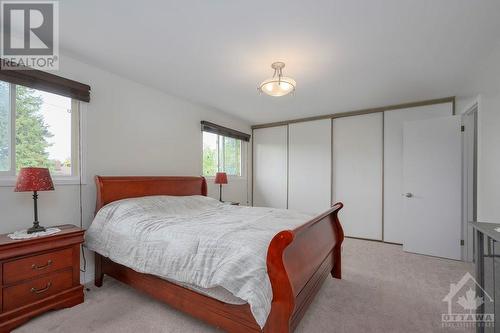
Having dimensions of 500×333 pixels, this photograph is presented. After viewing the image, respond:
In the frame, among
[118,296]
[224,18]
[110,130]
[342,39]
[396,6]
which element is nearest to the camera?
[396,6]

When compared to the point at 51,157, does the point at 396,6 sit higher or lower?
higher

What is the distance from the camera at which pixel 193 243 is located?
5.79 feet

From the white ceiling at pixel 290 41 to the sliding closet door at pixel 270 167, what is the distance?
209 cm

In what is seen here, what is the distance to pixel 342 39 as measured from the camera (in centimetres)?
212

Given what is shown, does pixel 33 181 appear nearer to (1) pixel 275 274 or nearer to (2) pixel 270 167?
(1) pixel 275 274

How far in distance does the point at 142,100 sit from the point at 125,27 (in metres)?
1.33

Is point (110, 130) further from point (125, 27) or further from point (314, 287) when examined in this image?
point (314, 287)

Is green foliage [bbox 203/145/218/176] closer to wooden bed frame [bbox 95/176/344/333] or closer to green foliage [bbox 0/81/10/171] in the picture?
wooden bed frame [bbox 95/176/344/333]

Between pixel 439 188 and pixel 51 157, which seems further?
pixel 439 188

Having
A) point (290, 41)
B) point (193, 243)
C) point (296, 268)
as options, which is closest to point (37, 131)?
point (193, 243)

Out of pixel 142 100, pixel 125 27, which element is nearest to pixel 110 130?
pixel 142 100

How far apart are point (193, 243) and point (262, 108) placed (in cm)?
318

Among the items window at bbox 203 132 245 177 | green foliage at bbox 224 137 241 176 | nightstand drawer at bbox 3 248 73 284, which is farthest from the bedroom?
green foliage at bbox 224 137 241 176

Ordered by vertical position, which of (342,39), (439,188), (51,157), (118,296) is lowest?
(118,296)
